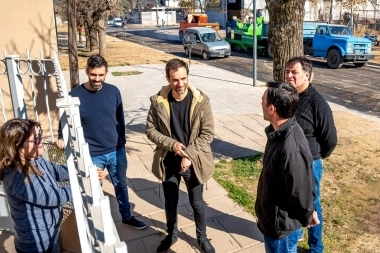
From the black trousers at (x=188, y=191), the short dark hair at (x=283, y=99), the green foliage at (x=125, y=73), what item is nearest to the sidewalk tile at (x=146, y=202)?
the black trousers at (x=188, y=191)

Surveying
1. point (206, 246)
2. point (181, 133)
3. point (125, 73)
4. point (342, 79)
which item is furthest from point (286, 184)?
point (125, 73)

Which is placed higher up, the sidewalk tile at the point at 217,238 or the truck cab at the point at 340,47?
the truck cab at the point at 340,47

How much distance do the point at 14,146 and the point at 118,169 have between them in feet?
5.01

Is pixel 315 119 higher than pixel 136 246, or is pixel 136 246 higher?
pixel 315 119

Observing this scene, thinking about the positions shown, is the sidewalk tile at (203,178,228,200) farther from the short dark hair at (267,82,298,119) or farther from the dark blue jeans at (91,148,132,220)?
the short dark hair at (267,82,298,119)

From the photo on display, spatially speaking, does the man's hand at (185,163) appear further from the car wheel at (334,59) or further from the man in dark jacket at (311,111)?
the car wheel at (334,59)

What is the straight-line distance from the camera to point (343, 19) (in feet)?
96.3

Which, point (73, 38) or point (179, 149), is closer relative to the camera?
point (179, 149)

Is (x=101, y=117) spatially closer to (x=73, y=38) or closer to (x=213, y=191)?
(x=213, y=191)

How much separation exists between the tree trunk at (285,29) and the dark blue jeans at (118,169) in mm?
2812

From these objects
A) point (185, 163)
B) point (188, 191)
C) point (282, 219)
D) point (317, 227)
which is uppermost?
point (185, 163)

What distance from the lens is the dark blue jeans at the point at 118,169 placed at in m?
3.41

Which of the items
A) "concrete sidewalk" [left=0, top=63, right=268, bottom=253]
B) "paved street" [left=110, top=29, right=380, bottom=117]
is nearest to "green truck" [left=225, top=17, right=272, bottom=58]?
"paved street" [left=110, top=29, right=380, bottom=117]

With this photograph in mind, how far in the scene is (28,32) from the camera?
4.20 m
